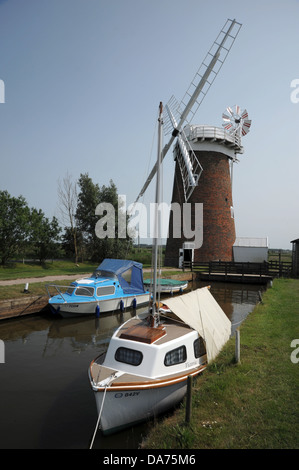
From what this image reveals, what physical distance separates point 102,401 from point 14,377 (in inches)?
174

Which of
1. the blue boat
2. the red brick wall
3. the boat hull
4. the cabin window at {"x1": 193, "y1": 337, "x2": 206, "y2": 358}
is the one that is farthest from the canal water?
the red brick wall

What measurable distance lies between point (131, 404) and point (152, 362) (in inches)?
39.1

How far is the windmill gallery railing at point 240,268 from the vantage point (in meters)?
31.2

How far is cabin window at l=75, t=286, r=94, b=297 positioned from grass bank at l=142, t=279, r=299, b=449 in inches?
369

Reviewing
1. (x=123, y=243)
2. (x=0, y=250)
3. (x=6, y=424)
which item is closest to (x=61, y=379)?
(x=6, y=424)

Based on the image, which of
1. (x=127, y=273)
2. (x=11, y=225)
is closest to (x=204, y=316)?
(x=127, y=273)

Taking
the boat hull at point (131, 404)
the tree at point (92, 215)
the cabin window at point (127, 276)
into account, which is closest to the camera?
the boat hull at point (131, 404)

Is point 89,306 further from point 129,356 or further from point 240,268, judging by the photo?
point 240,268

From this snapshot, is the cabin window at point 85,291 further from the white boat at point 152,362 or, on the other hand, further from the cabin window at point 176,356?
the cabin window at point 176,356

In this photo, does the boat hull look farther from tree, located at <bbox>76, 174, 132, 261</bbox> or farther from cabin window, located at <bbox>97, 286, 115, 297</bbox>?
tree, located at <bbox>76, 174, 132, 261</bbox>

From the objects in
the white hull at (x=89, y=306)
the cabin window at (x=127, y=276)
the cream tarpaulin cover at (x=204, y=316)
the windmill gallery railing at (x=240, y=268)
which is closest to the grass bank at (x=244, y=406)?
the cream tarpaulin cover at (x=204, y=316)

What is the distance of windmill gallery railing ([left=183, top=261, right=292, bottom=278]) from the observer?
31250 mm

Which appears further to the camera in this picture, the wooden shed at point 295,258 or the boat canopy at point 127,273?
the wooden shed at point 295,258

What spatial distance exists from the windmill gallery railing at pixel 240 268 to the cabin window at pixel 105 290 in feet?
53.6
